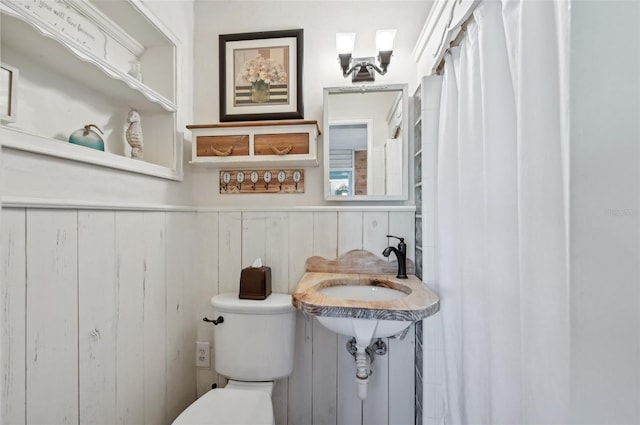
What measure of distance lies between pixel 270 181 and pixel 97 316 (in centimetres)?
89

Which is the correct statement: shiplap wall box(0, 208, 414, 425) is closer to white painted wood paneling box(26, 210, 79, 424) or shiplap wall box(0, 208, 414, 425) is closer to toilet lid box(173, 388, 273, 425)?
white painted wood paneling box(26, 210, 79, 424)

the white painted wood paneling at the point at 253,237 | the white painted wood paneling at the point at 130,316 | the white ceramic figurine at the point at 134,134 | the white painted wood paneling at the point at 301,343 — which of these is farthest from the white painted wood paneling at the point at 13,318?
the white painted wood paneling at the point at 301,343

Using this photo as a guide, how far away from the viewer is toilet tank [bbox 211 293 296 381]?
1216 millimetres

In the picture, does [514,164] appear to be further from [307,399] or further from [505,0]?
[307,399]

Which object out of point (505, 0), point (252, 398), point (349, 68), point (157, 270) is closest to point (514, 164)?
point (505, 0)

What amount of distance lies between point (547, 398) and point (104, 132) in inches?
62.7

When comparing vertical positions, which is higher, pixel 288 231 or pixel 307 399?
pixel 288 231

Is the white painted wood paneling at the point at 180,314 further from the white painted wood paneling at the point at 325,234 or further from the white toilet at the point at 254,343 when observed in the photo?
the white painted wood paneling at the point at 325,234

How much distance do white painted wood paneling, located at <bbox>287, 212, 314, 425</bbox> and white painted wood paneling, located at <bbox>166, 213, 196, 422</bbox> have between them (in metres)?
0.53

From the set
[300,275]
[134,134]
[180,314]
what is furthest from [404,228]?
[134,134]

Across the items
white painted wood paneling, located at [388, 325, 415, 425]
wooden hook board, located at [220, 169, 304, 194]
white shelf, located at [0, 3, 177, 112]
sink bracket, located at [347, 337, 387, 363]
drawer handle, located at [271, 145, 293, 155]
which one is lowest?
white painted wood paneling, located at [388, 325, 415, 425]

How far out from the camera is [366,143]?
1.37 metres

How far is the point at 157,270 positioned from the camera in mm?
1188

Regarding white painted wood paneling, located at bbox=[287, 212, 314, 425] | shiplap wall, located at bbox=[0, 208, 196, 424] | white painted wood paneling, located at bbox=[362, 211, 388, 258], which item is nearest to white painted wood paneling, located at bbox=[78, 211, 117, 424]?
shiplap wall, located at bbox=[0, 208, 196, 424]
